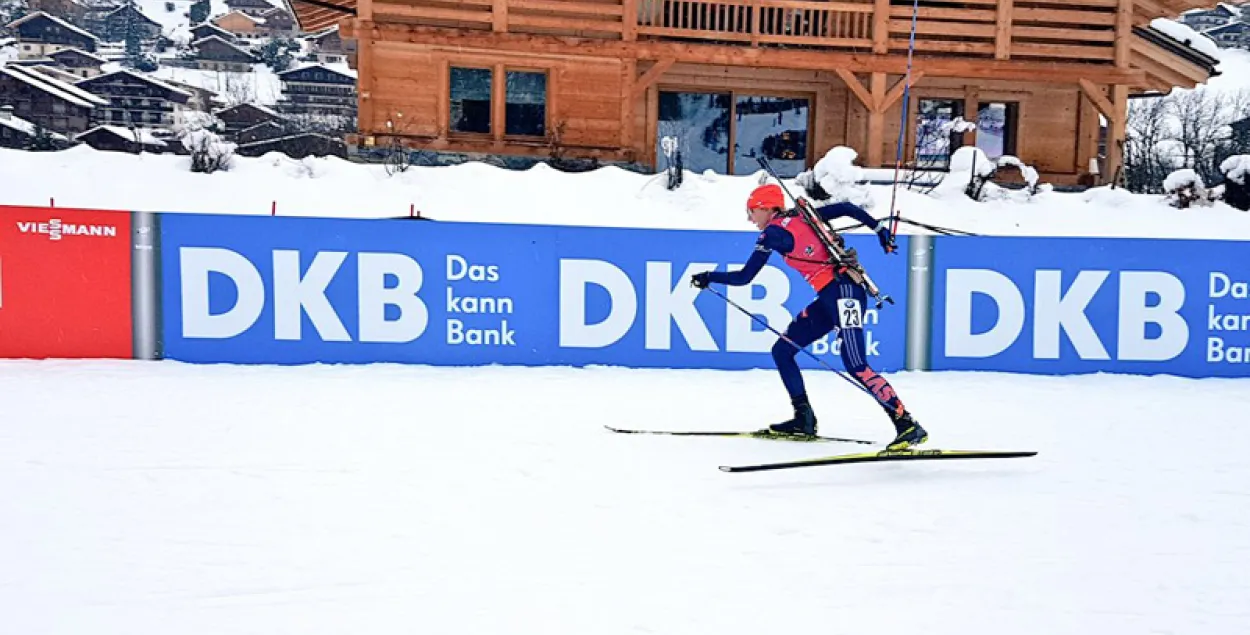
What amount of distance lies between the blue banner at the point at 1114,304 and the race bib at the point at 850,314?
320 cm

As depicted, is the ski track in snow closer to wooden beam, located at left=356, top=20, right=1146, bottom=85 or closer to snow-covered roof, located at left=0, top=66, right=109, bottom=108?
wooden beam, located at left=356, top=20, right=1146, bottom=85

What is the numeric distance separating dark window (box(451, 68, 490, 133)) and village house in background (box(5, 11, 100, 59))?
2346 inches

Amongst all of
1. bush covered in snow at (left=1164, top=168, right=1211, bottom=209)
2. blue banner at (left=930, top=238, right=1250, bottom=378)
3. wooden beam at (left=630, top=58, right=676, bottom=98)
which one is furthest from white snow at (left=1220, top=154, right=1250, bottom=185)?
wooden beam at (left=630, top=58, right=676, bottom=98)

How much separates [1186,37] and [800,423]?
19.0 metres

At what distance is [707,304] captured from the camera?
8.59 meters

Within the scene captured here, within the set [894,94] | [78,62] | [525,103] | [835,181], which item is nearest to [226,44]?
[78,62]

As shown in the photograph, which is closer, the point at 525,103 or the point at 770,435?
the point at 770,435

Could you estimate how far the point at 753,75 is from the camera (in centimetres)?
1788

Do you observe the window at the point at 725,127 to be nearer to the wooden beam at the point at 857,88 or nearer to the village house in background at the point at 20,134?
the wooden beam at the point at 857,88

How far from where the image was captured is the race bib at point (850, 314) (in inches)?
226

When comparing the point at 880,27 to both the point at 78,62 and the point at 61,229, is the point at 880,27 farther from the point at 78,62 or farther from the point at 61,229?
the point at 78,62

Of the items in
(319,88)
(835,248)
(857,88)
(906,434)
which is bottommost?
(906,434)

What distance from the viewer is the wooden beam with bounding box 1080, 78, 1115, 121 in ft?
57.8

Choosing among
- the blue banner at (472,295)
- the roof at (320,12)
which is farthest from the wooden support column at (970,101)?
the roof at (320,12)
